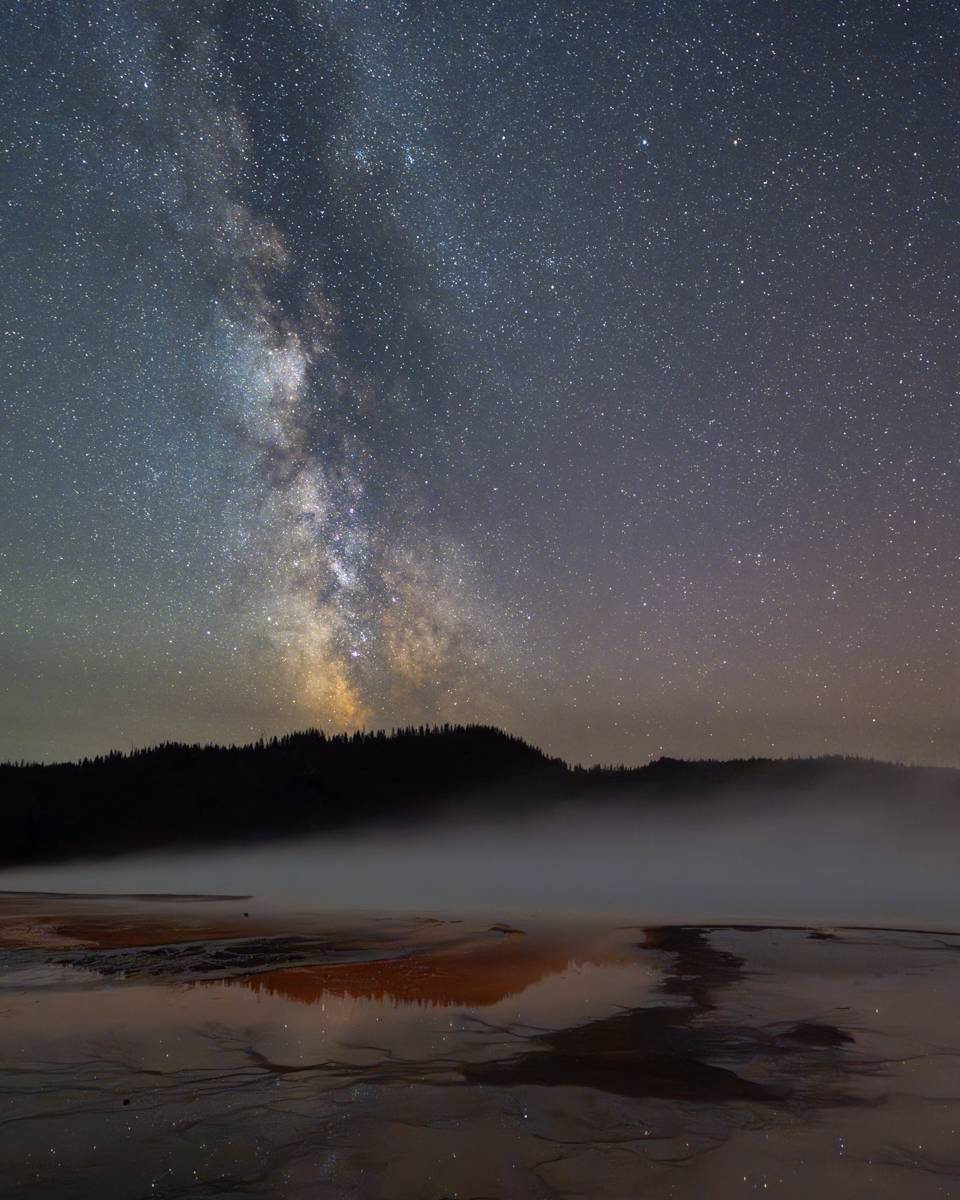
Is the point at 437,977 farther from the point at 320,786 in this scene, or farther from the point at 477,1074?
the point at 320,786

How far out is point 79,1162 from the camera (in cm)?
596

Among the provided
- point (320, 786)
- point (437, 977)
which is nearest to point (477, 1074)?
point (437, 977)

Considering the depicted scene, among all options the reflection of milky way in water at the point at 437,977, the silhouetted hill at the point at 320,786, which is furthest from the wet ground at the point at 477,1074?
the silhouetted hill at the point at 320,786

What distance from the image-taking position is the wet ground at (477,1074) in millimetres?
5781

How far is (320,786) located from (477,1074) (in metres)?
74.2

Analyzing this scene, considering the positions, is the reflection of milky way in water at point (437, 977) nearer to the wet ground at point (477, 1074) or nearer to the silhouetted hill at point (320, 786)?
the wet ground at point (477, 1074)

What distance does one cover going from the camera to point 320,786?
80.0 meters

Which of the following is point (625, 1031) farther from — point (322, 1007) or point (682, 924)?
point (682, 924)

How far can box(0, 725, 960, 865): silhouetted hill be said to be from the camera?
224 feet

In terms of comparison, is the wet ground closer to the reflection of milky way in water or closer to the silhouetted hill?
the reflection of milky way in water

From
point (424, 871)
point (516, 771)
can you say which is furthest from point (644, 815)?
point (424, 871)

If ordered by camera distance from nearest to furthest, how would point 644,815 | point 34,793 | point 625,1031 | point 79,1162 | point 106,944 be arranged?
point 79,1162 < point 625,1031 < point 106,944 < point 644,815 < point 34,793

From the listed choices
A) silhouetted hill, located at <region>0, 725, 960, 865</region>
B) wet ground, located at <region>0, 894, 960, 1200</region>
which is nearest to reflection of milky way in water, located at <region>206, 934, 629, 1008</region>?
wet ground, located at <region>0, 894, 960, 1200</region>

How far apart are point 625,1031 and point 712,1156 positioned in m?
3.82
